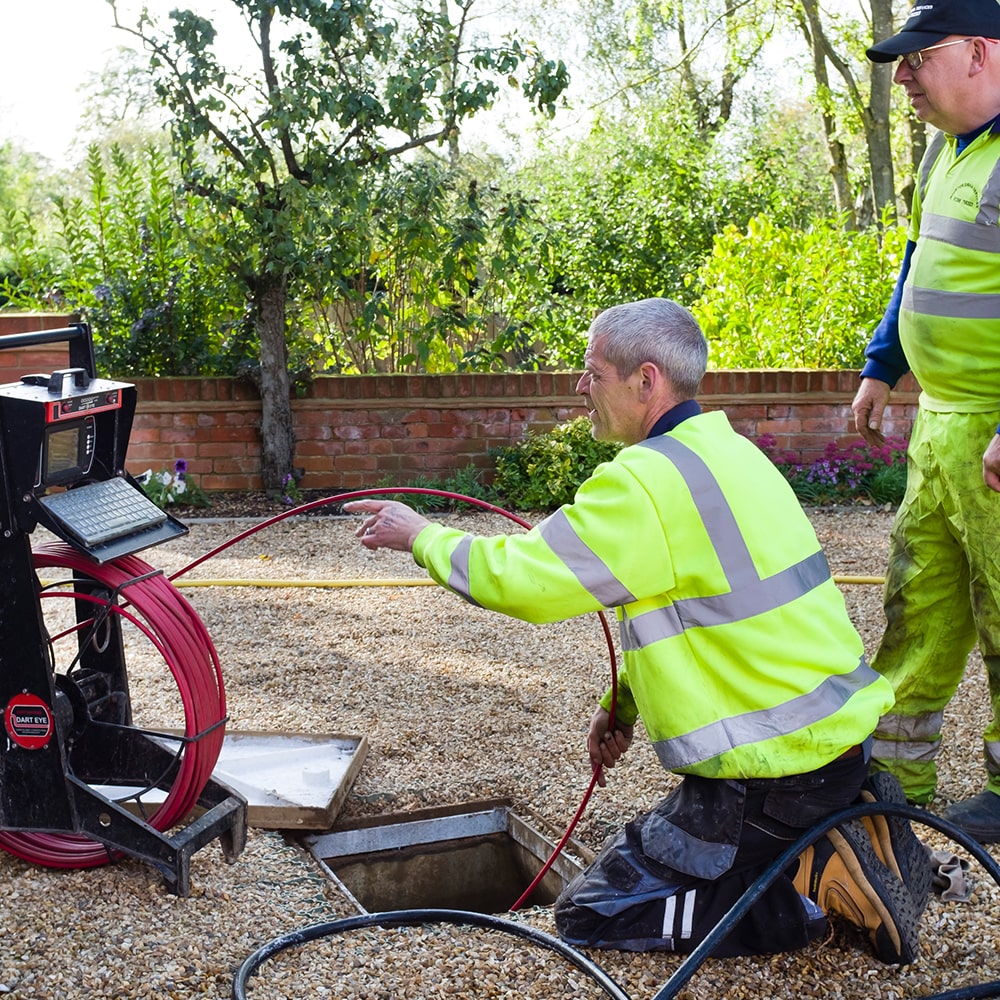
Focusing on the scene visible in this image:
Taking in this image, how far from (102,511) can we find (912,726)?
2103mm

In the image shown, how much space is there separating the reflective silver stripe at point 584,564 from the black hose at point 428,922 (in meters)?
0.73

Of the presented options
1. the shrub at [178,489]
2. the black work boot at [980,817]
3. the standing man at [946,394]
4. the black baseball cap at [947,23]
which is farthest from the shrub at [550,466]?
the black baseball cap at [947,23]

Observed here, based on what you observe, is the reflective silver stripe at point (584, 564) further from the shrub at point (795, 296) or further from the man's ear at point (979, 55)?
the shrub at point (795, 296)

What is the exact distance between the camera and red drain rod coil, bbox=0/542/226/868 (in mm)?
2570

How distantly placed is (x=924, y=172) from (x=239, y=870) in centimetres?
244

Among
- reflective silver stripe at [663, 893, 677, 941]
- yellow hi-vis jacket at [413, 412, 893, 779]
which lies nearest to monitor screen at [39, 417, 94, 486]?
yellow hi-vis jacket at [413, 412, 893, 779]

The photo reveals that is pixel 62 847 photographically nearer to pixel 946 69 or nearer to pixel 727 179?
pixel 946 69

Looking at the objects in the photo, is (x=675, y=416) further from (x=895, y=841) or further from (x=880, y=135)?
(x=880, y=135)

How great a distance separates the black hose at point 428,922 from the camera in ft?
7.28

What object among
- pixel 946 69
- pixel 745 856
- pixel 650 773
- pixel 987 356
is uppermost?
pixel 946 69

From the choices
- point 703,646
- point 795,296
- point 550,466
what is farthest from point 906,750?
point 795,296

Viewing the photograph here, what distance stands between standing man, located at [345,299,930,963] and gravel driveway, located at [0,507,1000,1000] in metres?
0.13

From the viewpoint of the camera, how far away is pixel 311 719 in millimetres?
3760

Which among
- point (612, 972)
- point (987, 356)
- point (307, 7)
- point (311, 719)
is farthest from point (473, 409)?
point (612, 972)
